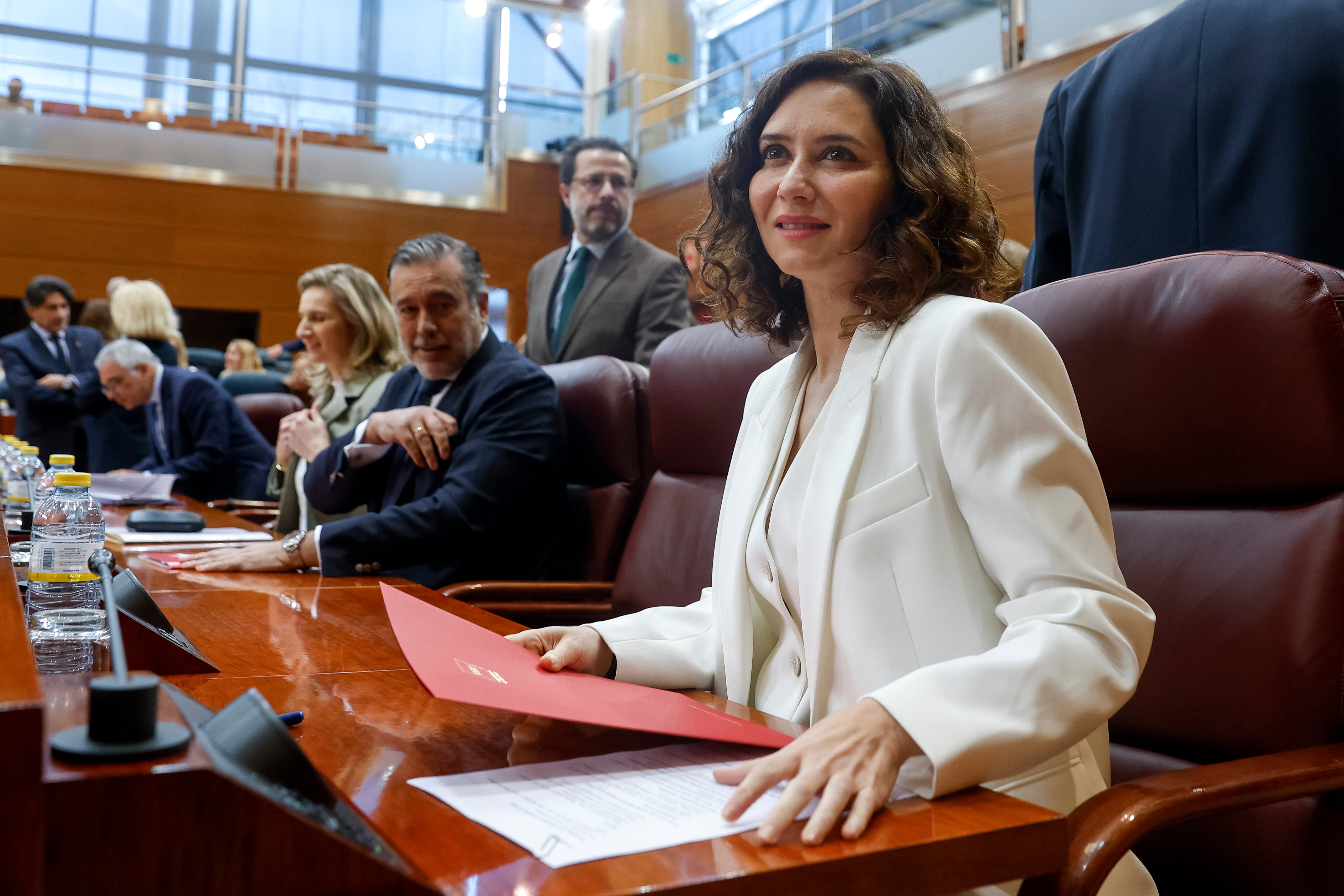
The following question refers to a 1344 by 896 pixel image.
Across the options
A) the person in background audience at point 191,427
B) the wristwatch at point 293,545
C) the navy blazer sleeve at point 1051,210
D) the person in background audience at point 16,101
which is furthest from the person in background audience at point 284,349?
the navy blazer sleeve at point 1051,210

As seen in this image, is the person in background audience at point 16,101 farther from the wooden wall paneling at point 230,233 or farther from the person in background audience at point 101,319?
the person in background audience at point 101,319

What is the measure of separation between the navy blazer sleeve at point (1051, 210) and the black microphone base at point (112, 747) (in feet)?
4.92

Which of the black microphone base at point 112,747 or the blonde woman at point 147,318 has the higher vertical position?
the blonde woman at point 147,318

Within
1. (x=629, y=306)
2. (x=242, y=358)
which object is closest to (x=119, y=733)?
(x=629, y=306)

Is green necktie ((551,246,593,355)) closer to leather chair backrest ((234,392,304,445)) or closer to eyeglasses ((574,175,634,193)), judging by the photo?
eyeglasses ((574,175,634,193))

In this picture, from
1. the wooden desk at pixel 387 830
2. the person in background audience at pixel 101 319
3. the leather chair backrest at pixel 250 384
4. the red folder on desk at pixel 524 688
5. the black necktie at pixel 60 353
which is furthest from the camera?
the person in background audience at pixel 101 319

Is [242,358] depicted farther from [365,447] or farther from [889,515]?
[889,515]

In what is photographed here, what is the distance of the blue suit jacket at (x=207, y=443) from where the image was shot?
177 inches

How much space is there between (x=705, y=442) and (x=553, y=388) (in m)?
0.58

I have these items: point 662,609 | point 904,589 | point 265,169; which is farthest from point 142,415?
point 265,169

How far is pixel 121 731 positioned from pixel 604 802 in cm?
32

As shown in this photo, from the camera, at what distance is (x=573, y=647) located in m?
1.10

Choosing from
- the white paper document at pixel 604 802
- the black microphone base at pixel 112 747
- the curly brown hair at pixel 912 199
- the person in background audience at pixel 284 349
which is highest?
the person in background audience at pixel 284 349

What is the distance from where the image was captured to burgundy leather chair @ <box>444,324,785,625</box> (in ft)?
6.58
